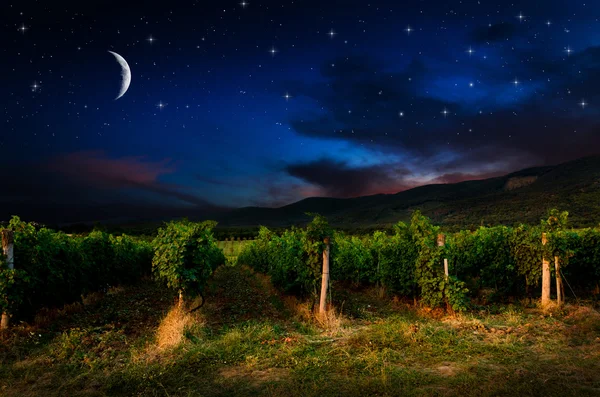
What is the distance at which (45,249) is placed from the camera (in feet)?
36.6

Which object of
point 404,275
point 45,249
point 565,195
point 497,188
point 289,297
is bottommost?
point 289,297

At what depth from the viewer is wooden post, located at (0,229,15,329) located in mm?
9250

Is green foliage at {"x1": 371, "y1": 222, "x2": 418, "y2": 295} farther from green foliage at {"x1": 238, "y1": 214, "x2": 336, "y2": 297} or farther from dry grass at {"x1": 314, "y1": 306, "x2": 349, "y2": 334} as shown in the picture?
dry grass at {"x1": 314, "y1": 306, "x2": 349, "y2": 334}

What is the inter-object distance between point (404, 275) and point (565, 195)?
3283 inches

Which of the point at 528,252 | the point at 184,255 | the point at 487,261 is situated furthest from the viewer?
the point at 487,261

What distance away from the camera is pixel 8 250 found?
9500 millimetres

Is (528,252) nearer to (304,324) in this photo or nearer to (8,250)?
(304,324)

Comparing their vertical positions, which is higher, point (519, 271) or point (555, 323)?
point (519, 271)

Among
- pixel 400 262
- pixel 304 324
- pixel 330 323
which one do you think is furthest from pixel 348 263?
pixel 330 323

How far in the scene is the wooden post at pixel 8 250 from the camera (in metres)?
9.25

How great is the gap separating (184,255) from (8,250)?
4490 millimetres

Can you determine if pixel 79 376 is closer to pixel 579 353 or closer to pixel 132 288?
pixel 579 353

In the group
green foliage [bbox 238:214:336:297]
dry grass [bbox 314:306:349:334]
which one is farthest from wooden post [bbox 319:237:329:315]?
dry grass [bbox 314:306:349:334]

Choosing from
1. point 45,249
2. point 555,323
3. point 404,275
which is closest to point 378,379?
point 555,323
